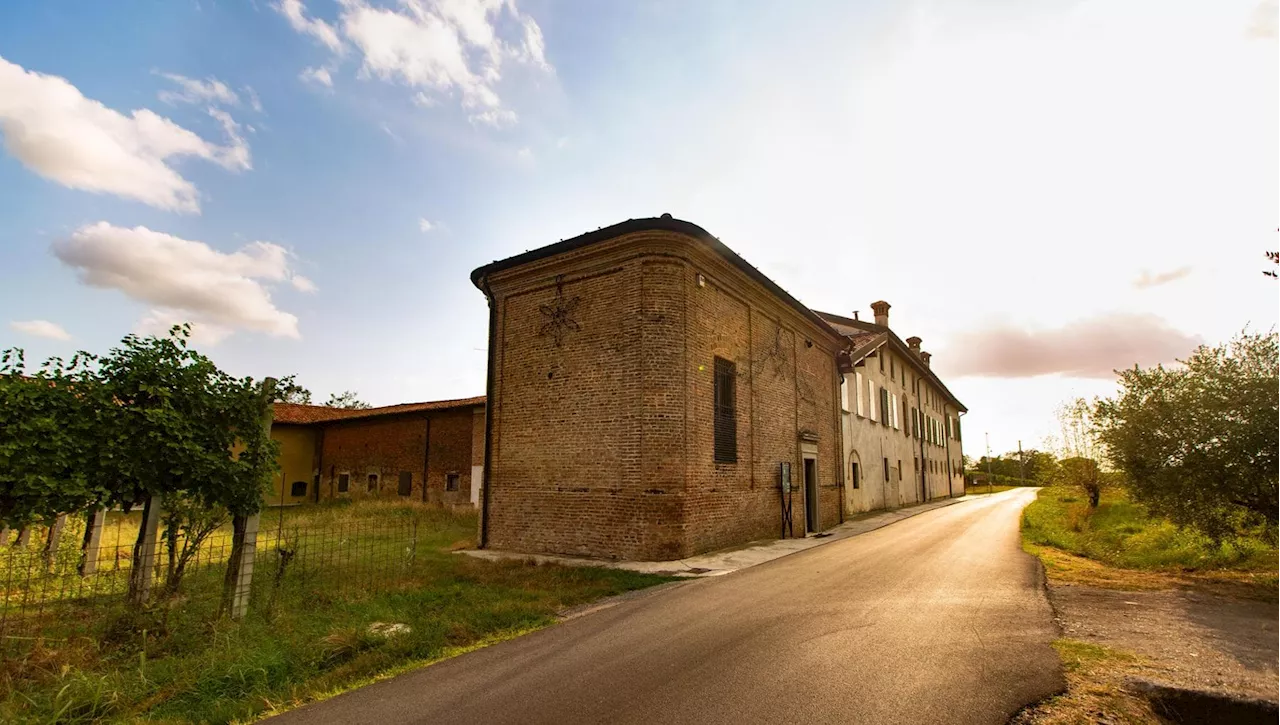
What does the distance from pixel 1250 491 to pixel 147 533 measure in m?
14.1

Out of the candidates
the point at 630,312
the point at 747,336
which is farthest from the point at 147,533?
the point at 747,336

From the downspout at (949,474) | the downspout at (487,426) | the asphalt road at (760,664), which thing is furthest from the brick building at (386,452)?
the downspout at (949,474)

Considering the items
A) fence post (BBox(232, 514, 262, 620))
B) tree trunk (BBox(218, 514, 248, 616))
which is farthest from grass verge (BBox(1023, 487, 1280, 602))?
tree trunk (BBox(218, 514, 248, 616))

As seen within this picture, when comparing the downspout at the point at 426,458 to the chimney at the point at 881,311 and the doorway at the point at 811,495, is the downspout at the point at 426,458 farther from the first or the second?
the chimney at the point at 881,311

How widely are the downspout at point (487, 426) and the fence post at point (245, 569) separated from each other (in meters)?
6.98

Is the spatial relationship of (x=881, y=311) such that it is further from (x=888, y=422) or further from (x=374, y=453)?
(x=374, y=453)

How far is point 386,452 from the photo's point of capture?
25797mm

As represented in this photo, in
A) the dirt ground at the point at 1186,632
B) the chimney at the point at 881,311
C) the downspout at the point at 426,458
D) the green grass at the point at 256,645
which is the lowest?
the green grass at the point at 256,645

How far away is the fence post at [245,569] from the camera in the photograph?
628 centimetres

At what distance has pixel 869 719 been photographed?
392 cm

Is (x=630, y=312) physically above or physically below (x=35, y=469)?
above

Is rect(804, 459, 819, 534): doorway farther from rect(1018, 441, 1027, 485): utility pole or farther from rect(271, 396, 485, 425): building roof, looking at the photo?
rect(1018, 441, 1027, 485): utility pole

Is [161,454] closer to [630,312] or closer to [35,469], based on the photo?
[35,469]

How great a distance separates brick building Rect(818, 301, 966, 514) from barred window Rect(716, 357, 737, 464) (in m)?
9.02
